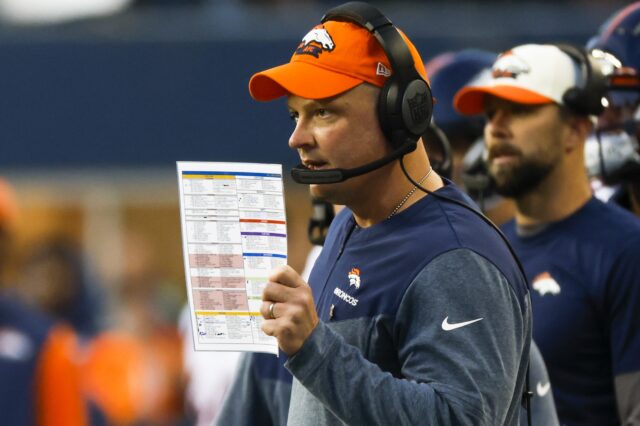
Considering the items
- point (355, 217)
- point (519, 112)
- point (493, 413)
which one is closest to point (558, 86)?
point (519, 112)

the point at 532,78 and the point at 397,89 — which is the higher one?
the point at 532,78

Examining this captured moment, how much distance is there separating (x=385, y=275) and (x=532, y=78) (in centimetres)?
145

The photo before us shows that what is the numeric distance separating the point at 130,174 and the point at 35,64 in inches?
39.0

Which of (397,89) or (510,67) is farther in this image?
(510,67)

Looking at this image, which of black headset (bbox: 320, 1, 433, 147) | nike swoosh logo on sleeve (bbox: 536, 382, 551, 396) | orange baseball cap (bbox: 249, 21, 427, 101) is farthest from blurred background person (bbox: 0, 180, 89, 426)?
black headset (bbox: 320, 1, 433, 147)

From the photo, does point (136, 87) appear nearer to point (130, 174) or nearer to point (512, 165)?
point (130, 174)

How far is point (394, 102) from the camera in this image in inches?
102

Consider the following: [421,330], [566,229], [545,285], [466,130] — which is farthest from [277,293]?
[466,130]

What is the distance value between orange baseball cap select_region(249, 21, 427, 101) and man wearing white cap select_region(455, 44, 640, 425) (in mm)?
1112

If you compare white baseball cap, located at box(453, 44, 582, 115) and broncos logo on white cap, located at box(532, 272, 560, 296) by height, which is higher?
white baseball cap, located at box(453, 44, 582, 115)

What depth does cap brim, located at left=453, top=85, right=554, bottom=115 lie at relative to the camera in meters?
3.78

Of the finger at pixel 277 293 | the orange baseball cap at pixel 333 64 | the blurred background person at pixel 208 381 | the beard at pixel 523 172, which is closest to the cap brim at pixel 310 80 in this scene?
the orange baseball cap at pixel 333 64

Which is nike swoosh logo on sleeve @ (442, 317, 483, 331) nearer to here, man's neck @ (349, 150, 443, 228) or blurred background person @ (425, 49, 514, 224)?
man's neck @ (349, 150, 443, 228)

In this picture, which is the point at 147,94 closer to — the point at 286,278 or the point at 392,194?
the point at 392,194
